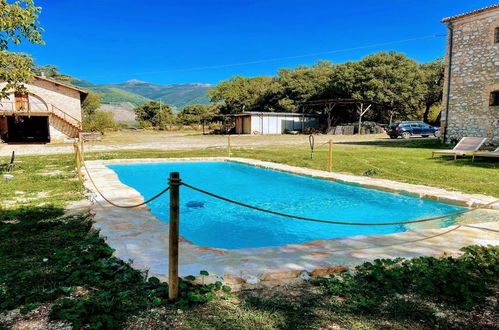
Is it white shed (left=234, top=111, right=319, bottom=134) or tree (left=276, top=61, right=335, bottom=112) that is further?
tree (left=276, top=61, right=335, bottom=112)

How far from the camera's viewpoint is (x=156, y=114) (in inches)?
2147

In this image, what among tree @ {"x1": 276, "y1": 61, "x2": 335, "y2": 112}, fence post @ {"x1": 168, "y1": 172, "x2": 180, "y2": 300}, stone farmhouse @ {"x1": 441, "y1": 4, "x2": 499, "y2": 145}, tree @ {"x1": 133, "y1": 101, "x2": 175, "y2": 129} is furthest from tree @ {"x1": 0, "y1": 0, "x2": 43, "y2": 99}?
tree @ {"x1": 133, "y1": 101, "x2": 175, "y2": 129}

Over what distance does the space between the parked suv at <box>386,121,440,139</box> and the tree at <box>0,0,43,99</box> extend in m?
25.8

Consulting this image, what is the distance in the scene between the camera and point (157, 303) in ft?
8.89

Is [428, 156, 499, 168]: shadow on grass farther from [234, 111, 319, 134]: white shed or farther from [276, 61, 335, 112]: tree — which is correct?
[276, 61, 335, 112]: tree

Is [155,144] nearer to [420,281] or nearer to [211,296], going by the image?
[211,296]

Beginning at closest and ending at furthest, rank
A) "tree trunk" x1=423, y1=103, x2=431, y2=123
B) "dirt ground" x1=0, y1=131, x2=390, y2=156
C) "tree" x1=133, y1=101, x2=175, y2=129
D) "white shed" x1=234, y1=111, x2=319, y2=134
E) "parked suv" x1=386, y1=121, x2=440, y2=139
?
"dirt ground" x1=0, y1=131, x2=390, y2=156 → "parked suv" x1=386, y1=121, x2=440, y2=139 → "white shed" x1=234, y1=111, x2=319, y2=134 → "tree trunk" x1=423, y1=103, x2=431, y2=123 → "tree" x1=133, y1=101, x2=175, y2=129

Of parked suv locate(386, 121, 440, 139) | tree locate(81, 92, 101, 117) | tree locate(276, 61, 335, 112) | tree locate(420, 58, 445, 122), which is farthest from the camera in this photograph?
tree locate(81, 92, 101, 117)

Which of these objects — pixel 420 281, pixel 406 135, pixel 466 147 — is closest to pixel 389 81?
pixel 406 135

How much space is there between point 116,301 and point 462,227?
464cm

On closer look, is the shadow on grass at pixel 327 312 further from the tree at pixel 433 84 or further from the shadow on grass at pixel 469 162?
the tree at pixel 433 84

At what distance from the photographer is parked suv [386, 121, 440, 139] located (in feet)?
90.9

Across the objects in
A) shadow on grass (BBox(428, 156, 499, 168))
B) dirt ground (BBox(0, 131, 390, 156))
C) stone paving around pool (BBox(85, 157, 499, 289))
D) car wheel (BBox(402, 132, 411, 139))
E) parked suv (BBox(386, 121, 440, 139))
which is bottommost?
stone paving around pool (BBox(85, 157, 499, 289))

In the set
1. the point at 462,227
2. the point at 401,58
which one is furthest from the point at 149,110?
the point at 462,227
